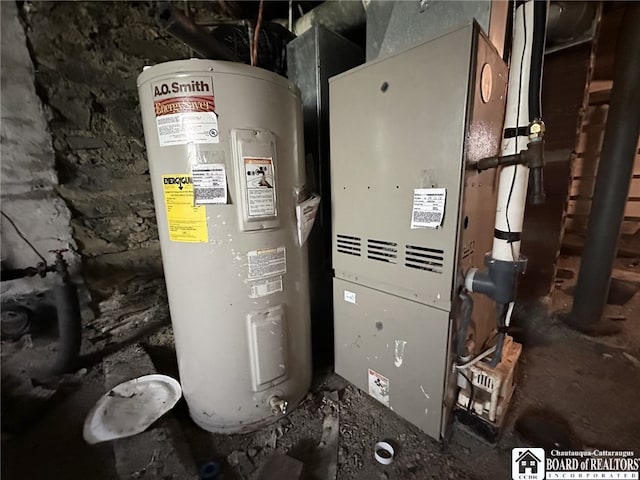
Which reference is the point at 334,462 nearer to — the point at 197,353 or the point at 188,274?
the point at 197,353

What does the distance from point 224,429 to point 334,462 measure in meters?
0.50

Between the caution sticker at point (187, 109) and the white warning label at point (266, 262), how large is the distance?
45cm

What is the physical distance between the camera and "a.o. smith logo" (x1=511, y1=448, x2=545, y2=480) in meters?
1.07

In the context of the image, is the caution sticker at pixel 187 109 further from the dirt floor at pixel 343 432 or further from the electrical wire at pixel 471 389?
the electrical wire at pixel 471 389

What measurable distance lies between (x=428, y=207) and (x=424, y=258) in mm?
193

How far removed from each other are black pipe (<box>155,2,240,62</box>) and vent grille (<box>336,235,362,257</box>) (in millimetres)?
854

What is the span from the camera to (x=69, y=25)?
1427 mm

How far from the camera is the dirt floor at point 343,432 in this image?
1079 millimetres

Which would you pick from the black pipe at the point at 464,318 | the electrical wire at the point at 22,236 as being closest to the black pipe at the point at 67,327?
the electrical wire at the point at 22,236

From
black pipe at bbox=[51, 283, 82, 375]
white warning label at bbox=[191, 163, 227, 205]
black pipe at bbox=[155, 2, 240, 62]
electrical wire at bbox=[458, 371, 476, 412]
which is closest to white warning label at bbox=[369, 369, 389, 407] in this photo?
electrical wire at bbox=[458, 371, 476, 412]

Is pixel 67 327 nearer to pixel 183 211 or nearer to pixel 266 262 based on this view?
pixel 183 211

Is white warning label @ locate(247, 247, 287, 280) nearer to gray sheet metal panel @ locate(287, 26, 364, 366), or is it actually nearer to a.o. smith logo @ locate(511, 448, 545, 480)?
gray sheet metal panel @ locate(287, 26, 364, 366)

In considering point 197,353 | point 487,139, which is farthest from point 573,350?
point 197,353

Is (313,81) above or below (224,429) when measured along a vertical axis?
above
